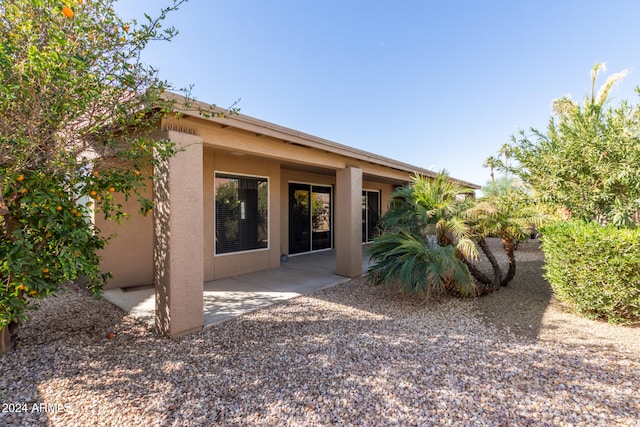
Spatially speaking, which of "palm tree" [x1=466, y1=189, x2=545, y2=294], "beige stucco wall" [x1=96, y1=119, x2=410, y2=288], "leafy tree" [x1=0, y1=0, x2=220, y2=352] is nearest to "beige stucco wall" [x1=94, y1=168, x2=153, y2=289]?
"beige stucco wall" [x1=96, y1=119, x2=410, y2=288]

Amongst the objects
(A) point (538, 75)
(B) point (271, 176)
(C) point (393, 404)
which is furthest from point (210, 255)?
(A) point (538, 75)

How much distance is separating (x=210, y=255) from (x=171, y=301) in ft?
9.93

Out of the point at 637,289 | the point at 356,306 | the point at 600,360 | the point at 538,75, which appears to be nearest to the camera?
the point at 600,360

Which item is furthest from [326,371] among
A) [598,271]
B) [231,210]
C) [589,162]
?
[589,162]

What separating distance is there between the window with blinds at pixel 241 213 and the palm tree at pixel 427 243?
10.3ft

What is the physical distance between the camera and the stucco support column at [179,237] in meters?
3.66

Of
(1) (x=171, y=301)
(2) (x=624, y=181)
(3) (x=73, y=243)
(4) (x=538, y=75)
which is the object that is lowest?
(1) (x=171, y=301)

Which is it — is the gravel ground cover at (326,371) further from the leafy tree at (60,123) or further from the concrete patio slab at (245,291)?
the leafy tree at (60,123)

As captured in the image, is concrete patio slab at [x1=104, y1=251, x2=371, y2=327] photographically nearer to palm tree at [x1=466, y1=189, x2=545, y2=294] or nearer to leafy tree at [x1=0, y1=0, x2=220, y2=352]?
leafy tree at [x1=0, y1=0, x2=220, y2=352]

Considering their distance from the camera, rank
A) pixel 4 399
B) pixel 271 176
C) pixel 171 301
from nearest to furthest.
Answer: pixel 4 399, pixel 171 301, pixel 271 176

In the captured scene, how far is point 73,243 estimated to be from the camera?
9.14 ft

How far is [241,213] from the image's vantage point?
23.7 feet

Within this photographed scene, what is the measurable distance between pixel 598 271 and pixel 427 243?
2356 mm

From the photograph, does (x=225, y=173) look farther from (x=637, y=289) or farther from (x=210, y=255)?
(x=637, y=289)
